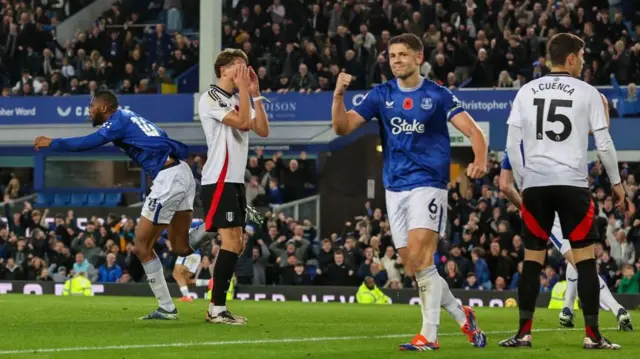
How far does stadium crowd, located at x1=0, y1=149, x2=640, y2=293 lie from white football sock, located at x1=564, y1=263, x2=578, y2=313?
9.37 meters

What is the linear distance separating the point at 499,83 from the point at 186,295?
12.4 m

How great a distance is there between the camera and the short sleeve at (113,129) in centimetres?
1200

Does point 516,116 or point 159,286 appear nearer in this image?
point 516,116

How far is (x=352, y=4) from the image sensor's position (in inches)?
1350

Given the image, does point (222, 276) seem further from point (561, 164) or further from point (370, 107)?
point (561, 164)

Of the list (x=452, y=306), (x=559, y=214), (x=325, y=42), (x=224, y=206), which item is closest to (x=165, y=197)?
(x=224, y=206)

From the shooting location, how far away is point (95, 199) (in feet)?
112

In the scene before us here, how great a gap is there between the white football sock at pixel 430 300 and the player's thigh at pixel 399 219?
210 mm

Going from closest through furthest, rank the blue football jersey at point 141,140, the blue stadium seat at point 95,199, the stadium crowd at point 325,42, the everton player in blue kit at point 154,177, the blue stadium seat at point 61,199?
the blue football jersey at point 141,140
the everton player in blue kit at point 154,177
the stadium crowd at point 325,42
the blue stadium seat at point 95,199
the blue stadium seat at point 61,199

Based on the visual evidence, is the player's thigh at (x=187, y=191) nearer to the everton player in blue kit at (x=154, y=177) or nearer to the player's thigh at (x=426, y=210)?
the everton player in blue kit at (x=154, y=177)

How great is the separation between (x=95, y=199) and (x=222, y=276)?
23.0m

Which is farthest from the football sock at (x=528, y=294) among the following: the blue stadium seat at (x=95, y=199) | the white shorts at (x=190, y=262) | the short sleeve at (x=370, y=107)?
the blue stadium seat at (x=95, y=199)

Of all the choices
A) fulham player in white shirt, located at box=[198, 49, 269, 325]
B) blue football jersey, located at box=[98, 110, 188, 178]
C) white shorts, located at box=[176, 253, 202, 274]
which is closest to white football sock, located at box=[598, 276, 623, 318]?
fulham player in white shirt, located at box=[198, 49, 269, 325]

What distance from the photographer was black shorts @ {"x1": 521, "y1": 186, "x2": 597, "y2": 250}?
9.42 meters
